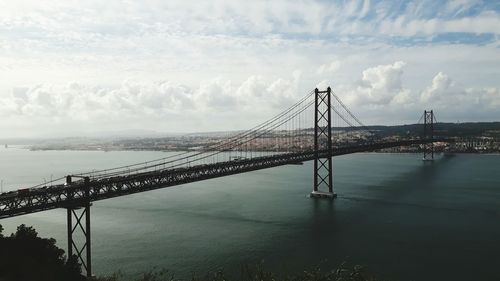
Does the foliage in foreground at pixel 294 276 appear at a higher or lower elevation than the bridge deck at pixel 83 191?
lower

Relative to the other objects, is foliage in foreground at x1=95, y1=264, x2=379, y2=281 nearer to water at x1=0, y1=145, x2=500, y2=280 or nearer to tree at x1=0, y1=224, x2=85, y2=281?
tree at x1=0, y1=224, x2=85, y2=281

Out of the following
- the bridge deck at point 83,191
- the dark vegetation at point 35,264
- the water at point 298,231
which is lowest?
the water at point 298,231

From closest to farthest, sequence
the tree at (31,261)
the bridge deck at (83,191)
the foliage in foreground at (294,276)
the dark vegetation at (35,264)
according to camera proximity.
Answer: the foliage in foreground at (294,276) → the dark vegetation at (35,264) → the tree at (31,261) → the bridge deck at (83,191)

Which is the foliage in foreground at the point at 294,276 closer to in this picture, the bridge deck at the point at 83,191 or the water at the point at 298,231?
the water at the point at 298,231

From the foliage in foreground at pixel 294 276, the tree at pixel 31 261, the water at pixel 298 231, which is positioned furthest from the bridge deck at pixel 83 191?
the foliage in foreground at pixel 294 276

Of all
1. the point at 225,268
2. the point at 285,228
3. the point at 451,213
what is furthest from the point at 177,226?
the point at 451,213

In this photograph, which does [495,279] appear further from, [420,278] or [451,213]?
[451,213]

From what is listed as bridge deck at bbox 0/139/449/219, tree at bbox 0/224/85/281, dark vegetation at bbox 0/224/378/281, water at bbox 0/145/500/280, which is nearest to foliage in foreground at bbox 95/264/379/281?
dark vegetation at bbox 0/224/378/281

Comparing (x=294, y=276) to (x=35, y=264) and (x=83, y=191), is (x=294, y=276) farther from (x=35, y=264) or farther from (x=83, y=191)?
(x=83, y=191)
